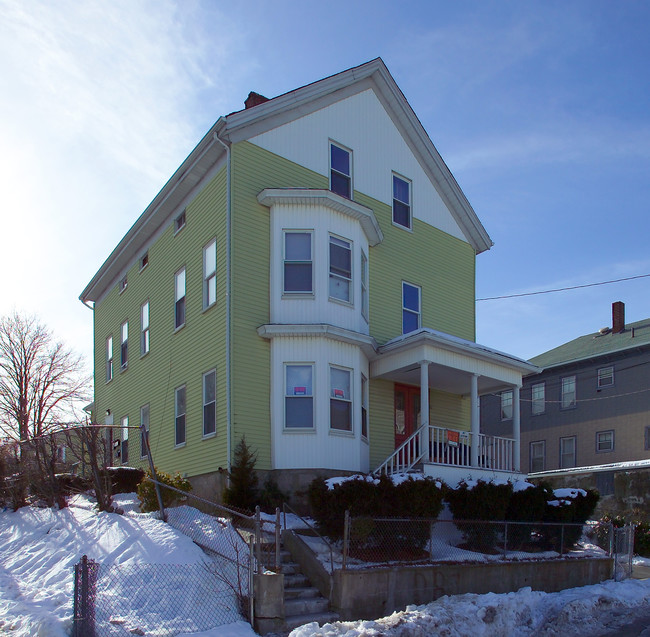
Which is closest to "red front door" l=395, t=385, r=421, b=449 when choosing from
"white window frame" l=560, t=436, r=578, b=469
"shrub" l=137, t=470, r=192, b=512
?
"shrub" l=137, t=470, r=192, b=512

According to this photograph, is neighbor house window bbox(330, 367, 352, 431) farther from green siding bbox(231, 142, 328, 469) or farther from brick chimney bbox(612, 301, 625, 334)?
brick chimney bbox(612, 301, 625, 334)

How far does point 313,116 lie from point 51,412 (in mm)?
27629

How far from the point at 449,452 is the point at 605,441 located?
16.5m

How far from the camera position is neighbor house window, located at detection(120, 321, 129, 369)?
23.3 metres

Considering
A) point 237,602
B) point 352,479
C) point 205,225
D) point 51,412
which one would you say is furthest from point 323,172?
point 51,412

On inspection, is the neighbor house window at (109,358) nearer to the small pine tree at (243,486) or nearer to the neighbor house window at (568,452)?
the small pine tree at (243,486)

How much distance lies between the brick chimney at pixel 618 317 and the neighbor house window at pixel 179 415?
22.5 m

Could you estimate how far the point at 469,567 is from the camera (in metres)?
12.1

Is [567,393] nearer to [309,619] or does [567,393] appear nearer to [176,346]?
[176,346]

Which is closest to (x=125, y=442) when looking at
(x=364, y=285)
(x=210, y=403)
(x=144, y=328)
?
(x=144, y=328)

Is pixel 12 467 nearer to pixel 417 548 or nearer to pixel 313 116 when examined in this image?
pixel 417 548

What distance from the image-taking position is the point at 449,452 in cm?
1683

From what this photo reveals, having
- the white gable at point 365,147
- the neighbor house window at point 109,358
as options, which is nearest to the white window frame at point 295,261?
the white gable at point 365,147

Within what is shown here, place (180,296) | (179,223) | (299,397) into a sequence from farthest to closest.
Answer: (179,223) < (180,296) < (299,397)
